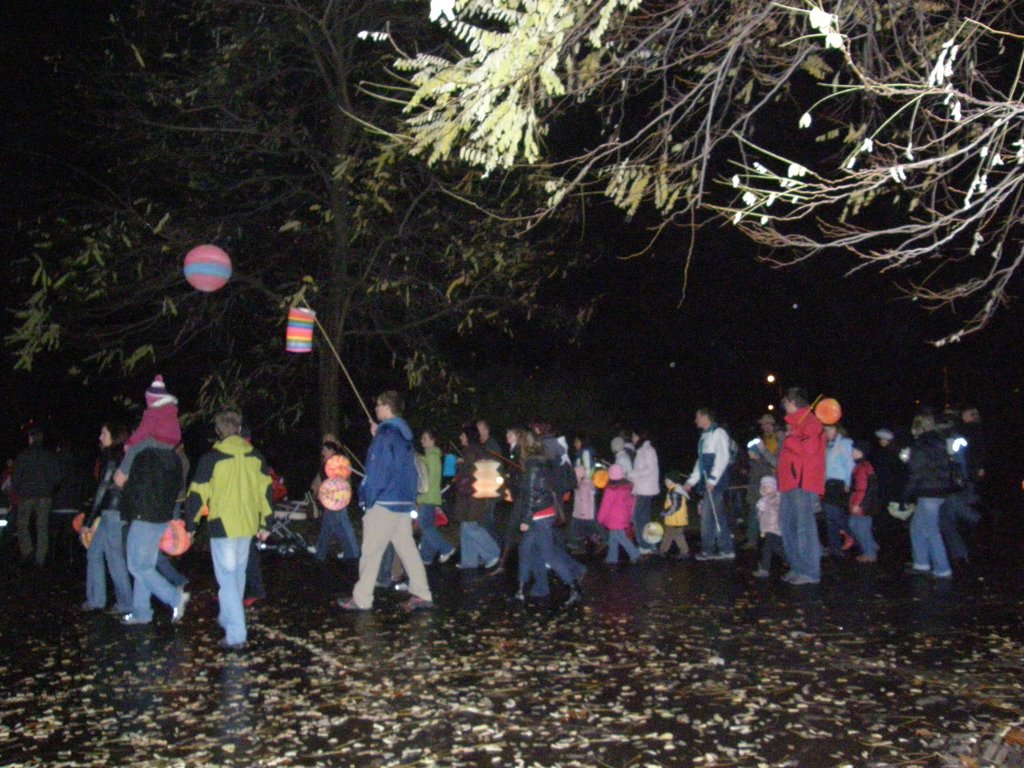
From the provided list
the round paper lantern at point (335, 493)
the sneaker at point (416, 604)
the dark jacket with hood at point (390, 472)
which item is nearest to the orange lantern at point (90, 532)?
the dark jacket with hood at point (390, 472)

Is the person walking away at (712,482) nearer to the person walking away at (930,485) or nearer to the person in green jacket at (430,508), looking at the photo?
the person walking away at (930,485)

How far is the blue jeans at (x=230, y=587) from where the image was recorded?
9.65 meters

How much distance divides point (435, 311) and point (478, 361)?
8.34 metres

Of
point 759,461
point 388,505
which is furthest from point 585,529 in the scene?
point 388,505

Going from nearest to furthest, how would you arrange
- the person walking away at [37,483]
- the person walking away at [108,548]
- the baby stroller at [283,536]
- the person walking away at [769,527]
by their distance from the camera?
the person walking away at [108,548] → the person walking away at [769,527] → the person walking away at [37,483] → the baby stroller at [283,536]

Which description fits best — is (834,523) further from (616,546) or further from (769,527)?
(616,546)


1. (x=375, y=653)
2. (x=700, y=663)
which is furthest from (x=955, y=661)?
(x=375, y=653)

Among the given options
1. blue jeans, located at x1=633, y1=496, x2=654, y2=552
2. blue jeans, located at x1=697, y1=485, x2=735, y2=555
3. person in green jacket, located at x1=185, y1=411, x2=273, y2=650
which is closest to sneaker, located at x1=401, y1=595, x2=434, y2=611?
person in green jacket, located at x1=185, y1=411, x2=273, y2=650

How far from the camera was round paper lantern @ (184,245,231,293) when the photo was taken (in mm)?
16031

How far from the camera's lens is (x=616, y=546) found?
1559cm

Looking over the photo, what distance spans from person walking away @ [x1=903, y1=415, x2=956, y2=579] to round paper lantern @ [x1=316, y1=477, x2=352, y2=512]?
6793 millimetres

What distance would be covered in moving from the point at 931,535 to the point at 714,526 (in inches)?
125

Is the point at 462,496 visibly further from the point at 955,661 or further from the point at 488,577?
the point at 955,661

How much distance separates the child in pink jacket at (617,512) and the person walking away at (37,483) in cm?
806
